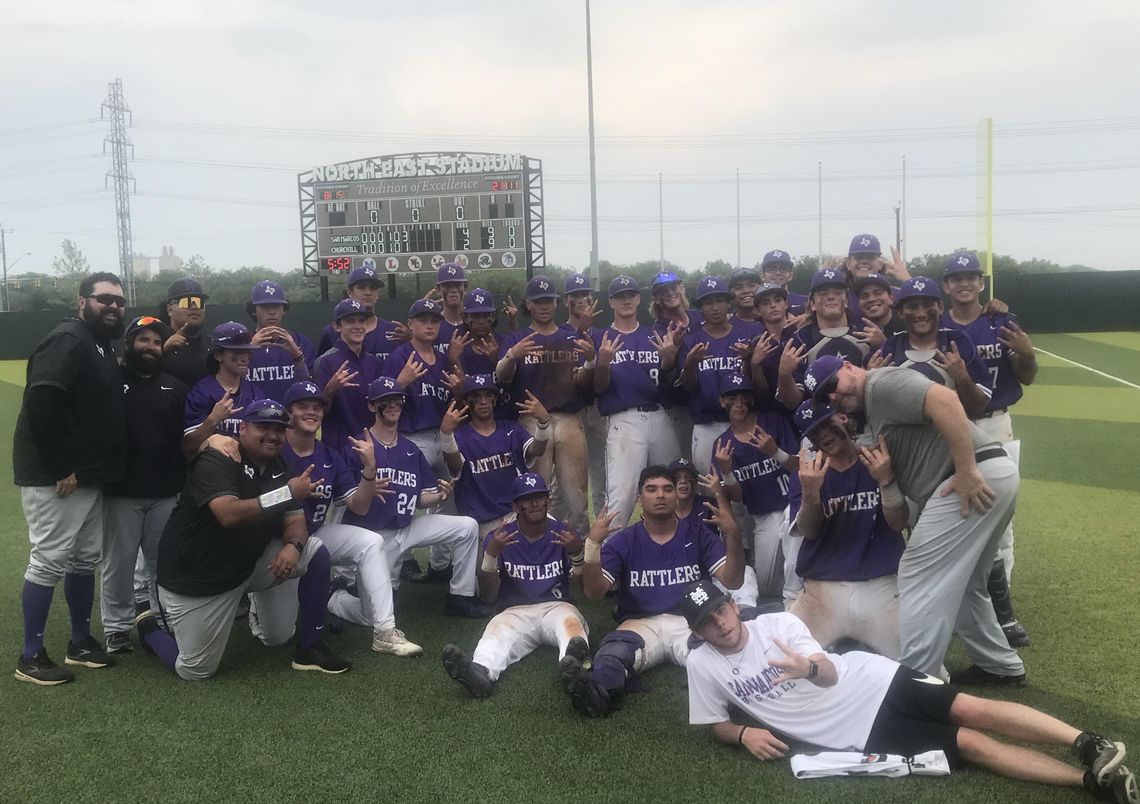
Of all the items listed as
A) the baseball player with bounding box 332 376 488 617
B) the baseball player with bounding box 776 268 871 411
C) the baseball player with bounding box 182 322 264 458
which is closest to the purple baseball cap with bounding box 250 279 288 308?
the baseball player with bounding box 182 322 264 458

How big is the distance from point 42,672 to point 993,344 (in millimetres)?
5889

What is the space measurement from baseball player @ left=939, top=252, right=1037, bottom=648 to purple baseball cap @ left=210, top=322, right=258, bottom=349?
444 cm

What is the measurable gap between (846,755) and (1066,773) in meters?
0.81

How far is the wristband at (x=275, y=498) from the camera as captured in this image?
4.97 meters

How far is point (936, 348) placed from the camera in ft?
17.4

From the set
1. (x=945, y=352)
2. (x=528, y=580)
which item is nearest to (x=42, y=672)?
(x=528, y=580)

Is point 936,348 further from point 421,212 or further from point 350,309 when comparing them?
point 421,212

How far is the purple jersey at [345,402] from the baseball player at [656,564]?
2341 millimetres

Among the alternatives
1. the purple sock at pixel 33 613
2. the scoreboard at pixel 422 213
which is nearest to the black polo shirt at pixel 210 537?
the purple sock at pixel 33 613

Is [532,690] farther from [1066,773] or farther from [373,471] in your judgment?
[1066,773]

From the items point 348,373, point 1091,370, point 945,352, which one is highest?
point 945,352

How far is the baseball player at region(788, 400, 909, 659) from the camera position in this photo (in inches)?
189

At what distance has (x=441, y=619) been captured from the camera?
6.23 m

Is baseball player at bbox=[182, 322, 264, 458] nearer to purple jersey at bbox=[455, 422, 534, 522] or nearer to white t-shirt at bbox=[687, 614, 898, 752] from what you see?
purple jersey at bbox=[455, 422, 534, 522]
